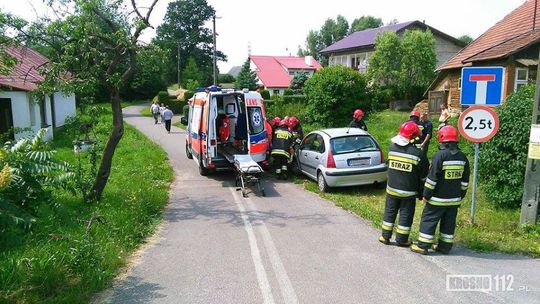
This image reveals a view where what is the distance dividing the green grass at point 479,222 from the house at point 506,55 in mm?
9189

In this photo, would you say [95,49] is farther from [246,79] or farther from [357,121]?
[246,79]

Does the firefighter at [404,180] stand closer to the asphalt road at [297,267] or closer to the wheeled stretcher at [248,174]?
the asphalt road at [297,267]

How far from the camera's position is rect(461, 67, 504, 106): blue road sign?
23.9 feet

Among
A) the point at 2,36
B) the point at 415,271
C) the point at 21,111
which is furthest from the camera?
the point at 21,111

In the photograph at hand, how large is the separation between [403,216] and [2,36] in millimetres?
7385

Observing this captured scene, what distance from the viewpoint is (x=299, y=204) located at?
9.50 m

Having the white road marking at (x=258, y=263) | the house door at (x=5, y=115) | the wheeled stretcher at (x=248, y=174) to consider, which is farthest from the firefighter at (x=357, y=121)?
the house door at (x=5, y=115)

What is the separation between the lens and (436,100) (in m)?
25.5

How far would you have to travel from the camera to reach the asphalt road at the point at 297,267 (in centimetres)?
488

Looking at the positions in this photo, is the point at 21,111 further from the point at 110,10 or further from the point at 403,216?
the point at 403,216

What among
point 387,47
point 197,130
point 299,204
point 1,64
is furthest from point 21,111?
point 387,47

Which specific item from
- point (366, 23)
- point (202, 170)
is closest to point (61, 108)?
point (202, 170)

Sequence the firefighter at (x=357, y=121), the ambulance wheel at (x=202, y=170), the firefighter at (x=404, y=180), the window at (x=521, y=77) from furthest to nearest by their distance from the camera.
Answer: the window at (x=521, y=77)
the ambulance wheel at (x=202, y=170)
the firefighter at (x=357, y=121)
the firefighter at (x=404, y=180)

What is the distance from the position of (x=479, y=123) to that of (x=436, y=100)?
19.4 meters
